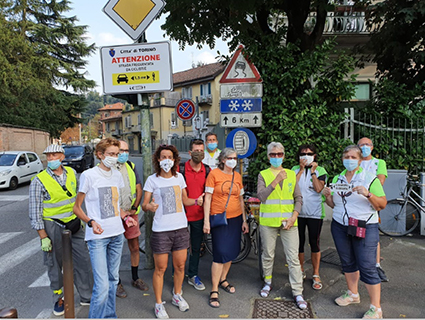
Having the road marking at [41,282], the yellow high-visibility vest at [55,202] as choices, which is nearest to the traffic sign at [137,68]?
the yellow high-visibility vest at [55,202]

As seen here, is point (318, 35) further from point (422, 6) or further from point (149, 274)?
point (149, 274)

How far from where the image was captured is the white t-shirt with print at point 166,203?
3.57 metres

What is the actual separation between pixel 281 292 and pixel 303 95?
4.08 meters

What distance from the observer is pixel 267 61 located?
6824 millimetres

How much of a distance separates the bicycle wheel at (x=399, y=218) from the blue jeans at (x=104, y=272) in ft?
16.8

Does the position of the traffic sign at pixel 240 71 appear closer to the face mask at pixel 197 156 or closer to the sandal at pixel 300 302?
the face mask at pixel 197 156

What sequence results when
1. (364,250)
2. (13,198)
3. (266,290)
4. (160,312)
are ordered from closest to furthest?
(364,250), (160,312), (266,290), (13,198)

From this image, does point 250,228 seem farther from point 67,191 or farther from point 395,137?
point 395,137

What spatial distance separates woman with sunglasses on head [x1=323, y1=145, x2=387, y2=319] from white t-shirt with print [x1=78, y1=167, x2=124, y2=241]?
2.31 meters

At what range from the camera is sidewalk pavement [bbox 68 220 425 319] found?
3621mm

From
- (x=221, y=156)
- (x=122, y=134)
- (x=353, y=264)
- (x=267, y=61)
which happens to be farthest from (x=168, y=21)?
(x=122, y=134)

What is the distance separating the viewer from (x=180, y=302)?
3.70 meters

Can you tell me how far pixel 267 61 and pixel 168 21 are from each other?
3.59 metres

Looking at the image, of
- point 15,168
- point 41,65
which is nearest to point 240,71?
point 15,168
